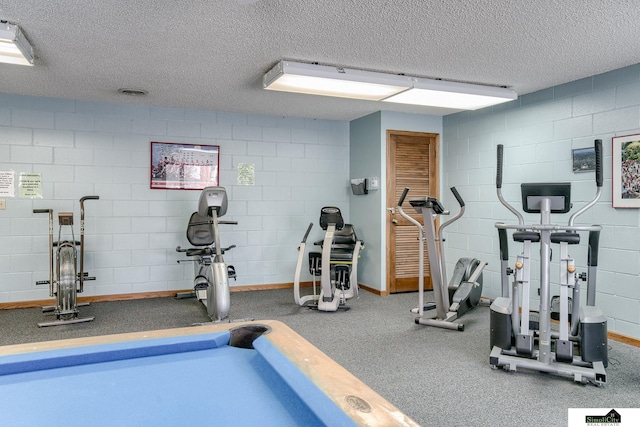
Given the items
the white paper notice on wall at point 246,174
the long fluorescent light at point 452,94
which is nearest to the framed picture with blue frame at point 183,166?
the white paper notice on wall at point 246,174

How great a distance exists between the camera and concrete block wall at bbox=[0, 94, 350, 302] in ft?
17.1

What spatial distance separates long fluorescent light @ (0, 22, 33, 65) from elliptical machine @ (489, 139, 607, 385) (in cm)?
379

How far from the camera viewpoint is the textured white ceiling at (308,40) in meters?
2.77

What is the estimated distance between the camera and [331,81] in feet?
13.3

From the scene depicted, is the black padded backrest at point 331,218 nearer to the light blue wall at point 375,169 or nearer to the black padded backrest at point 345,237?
the black padded backrest at point 345,237

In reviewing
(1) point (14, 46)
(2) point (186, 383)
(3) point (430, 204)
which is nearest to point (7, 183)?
(1) point (14, 46)

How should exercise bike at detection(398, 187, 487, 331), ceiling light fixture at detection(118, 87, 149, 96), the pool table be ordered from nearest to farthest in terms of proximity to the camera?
1. the pool table
2. exercise bike at detection(398, 187, 487, 331)
3. ceiling light fixture at detection(118, 87, 149, 96)

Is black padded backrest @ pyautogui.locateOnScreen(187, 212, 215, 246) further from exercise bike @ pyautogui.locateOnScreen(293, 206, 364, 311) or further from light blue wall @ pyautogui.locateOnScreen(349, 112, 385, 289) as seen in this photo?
light blue wall @ pyautogui.locateOnScreen(349, 112, 385, 289)

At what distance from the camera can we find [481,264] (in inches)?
199

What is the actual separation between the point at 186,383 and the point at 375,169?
512 centimetres

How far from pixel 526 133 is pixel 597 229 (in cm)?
226

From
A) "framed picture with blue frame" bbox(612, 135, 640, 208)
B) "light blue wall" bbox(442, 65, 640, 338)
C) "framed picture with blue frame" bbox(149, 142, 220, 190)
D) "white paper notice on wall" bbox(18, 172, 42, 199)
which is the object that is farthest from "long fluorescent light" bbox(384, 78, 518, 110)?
"white paper notice on wall" bbox(18, 172, 42, 199)

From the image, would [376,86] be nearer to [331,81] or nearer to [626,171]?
[331,81]

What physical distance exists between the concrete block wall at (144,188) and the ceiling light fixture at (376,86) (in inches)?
78.7
